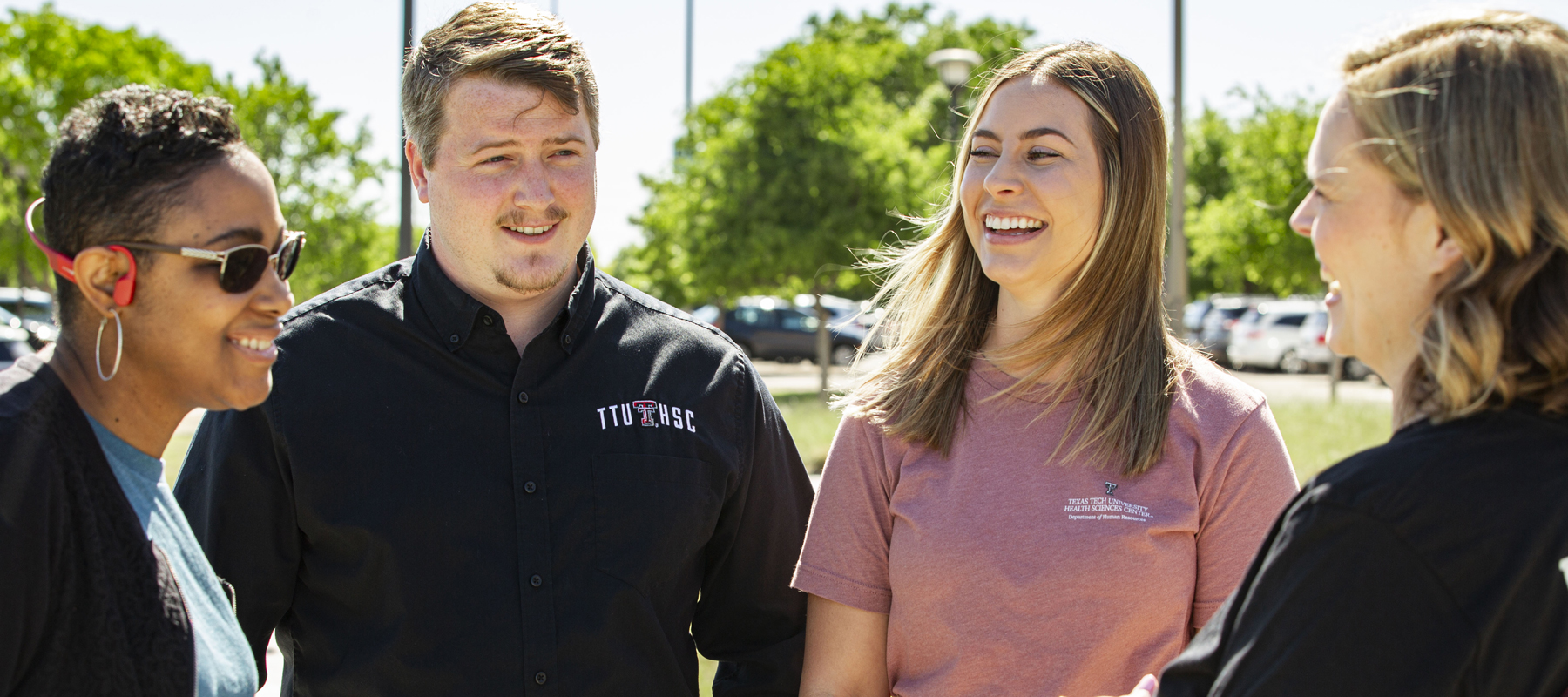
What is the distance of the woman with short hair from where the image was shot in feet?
4.81

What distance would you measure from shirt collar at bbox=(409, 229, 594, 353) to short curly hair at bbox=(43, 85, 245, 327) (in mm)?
924

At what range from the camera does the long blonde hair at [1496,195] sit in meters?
1.33

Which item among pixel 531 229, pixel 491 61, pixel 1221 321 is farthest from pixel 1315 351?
pixel 491 61

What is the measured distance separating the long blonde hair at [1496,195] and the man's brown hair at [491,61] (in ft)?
5.89

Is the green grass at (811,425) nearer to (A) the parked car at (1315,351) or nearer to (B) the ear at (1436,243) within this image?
(B) the ear at (1436,243)

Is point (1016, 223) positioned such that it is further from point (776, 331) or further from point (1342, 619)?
point (776, 331)

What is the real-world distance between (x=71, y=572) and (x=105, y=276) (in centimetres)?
42

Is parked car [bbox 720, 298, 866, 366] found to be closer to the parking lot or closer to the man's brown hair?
the parking lot

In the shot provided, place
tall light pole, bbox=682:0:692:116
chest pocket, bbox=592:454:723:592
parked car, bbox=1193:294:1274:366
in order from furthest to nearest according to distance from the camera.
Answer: parked car, bbox=1193:294:1274:366
tall light pole, bbox=682:0:692:116
chest pocket, bbox=592:454:723:592

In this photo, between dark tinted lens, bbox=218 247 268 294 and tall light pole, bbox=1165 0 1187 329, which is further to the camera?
tall light pole, bbox=1165 0 1187 329

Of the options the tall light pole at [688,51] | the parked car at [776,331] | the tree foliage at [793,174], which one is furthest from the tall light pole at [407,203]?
the parked car at [776,331]

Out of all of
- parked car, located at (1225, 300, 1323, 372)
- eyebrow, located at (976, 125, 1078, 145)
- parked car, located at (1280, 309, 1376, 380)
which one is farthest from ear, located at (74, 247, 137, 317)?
parked car, located at (1225, 300, 1323, 372)

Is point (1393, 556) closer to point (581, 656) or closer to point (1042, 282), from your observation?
point (1042, 282)

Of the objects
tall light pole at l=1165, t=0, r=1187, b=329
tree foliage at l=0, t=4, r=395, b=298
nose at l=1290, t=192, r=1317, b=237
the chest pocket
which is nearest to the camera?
nose at l=1290, t=192, r=1317, b=237
